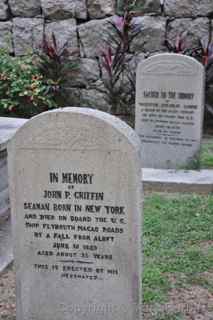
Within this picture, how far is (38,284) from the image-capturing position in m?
3.08

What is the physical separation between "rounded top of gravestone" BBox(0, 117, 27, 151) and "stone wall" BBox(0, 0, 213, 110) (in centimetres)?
441

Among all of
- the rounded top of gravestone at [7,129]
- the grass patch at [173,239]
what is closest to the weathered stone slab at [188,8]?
the grass patch at [173,239]

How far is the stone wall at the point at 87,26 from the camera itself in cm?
860

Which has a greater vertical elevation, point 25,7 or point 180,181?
point 25,7

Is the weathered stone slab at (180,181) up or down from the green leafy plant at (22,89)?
down

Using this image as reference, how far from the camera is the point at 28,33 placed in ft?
30.2

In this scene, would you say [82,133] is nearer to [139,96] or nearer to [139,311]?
[139,311]

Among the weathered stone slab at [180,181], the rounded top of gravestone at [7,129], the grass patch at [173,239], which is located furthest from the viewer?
the weathered stone slab at [180,181]

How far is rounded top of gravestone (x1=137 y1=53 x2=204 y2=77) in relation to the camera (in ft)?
19.1

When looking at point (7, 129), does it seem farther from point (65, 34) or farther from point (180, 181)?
point (65, 34)

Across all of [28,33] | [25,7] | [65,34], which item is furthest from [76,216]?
[25,7]

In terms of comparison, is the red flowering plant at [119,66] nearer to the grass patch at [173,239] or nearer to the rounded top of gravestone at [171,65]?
the rounded top of gravestone at [171,65]

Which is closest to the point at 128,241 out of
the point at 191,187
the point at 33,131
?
the point at 33,131

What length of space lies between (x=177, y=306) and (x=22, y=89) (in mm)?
5523
